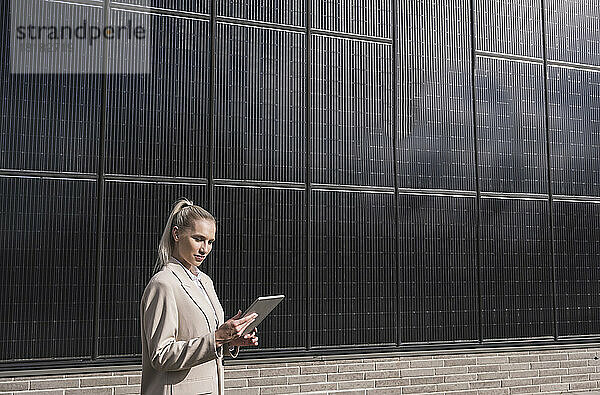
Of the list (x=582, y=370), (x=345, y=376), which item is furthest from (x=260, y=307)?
(x=582, y=370)

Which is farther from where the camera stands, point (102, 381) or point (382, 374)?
point (382, 374)

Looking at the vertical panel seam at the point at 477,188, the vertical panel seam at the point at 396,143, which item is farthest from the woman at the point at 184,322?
the vertical panel seam at the point at 477,188

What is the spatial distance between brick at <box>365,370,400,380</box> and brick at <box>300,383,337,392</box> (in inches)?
15.6

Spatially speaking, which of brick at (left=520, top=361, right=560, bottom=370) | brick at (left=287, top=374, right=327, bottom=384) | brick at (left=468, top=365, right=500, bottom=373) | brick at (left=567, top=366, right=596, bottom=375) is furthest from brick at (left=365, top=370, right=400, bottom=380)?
brick at (left=567, top=366, right=596, bottom=375)

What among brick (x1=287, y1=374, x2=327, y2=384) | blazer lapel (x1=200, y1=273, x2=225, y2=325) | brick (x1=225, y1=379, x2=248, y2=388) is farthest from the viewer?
brick (x1=287, y1=374, x2=327, y2=384)

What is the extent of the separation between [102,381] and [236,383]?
1.25 metres

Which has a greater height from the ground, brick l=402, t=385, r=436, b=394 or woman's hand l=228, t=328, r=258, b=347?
woman's hand l=228, t=328, r=258, b=347

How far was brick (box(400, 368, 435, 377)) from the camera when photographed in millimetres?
7664

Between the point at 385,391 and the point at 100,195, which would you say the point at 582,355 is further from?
the point at 100,195

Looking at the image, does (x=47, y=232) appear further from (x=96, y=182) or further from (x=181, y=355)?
(x=181, y=355)

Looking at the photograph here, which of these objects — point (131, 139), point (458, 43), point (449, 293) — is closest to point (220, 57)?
point (131, 139)

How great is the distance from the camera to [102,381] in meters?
6.47

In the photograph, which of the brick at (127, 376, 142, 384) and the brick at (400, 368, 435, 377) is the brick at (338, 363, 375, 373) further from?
the brick at (127, 376, 142, 384)

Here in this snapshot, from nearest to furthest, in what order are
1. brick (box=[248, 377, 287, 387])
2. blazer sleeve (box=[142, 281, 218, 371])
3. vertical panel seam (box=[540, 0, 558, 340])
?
blazer sleeve (box=[142, 281, 218, 371]) → brick (box=[248, 377, 287, 387]) → vertical panel seam (box=[540, 0, 558, 340])
